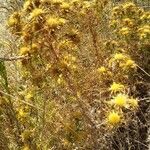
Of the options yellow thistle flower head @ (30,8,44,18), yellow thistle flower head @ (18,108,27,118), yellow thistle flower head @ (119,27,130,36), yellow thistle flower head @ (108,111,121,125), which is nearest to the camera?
yellow thistle flower head @ (108,111,121,125)

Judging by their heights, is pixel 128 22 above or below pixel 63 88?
above

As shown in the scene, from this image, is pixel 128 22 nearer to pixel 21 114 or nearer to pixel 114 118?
pixel 21 114

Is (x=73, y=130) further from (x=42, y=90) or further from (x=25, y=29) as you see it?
(x=25, y=29)

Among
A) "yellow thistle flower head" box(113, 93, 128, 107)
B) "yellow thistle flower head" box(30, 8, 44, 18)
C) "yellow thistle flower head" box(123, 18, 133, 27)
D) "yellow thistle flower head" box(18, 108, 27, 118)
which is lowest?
"yellow thistle flower head" box(18, 108, 27, 118)

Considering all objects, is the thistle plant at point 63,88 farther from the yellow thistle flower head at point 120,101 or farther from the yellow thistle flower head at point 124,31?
the yellow thistle flower head at point 124,31

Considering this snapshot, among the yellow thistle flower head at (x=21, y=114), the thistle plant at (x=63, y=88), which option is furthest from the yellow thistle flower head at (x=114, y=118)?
the yellow thistle flower head at (x=21, y=114)

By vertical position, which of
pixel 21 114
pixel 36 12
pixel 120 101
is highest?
pixel 36 12

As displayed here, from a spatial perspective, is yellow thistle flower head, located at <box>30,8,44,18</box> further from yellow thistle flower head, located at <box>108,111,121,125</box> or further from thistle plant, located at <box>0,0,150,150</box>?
yellow thistle flower head, located at <box>108,111,121,125</box>

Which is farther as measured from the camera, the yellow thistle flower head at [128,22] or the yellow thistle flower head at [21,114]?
the yellow thistle flower head at [128,22]

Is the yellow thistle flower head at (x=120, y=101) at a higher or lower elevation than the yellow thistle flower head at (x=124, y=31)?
lower

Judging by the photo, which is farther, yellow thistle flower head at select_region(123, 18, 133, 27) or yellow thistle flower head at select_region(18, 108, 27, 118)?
yellow thistle flower head at select_region(123, 18, 133, 27)

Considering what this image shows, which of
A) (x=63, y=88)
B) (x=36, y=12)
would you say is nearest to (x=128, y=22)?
(x=63, y=88)

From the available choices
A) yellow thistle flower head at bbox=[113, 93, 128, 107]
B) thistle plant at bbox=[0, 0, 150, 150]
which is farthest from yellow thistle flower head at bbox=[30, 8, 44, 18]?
yellow thistle flower head at bbox=[113, 93, 128, 107]

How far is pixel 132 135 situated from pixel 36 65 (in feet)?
2.41
